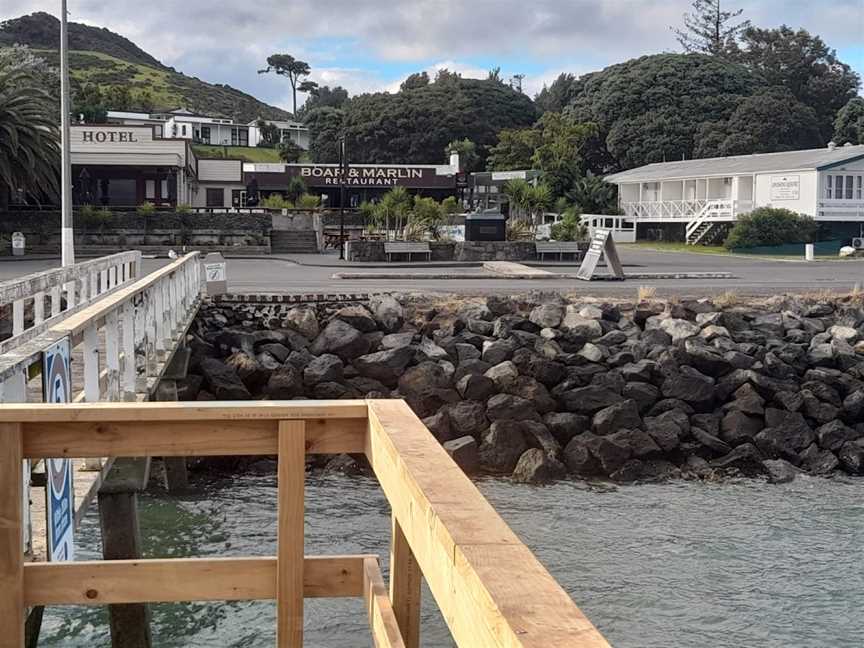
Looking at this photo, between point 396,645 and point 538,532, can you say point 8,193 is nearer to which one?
point 538,532

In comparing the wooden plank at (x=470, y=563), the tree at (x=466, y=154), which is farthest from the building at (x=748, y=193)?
the wooden plank at (x=470, y=563)

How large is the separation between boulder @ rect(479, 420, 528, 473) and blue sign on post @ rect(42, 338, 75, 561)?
395 inches

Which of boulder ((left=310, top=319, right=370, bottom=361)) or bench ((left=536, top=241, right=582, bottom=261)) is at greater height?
bench ((left=536, top=241, right=582, bottom=261))

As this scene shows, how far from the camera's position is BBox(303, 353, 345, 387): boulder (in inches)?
700

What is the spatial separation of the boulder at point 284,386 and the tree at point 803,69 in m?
89.8

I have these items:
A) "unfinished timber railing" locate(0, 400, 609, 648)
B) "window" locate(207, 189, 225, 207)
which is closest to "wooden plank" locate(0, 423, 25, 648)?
"unfinished timber railing" locate(0, 400, 609, 648)

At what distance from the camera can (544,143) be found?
76.2 m

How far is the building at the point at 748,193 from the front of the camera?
5800 centimetres

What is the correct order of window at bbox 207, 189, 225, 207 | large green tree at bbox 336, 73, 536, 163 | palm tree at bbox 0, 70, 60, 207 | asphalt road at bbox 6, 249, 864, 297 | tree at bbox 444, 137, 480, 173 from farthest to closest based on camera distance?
1. large green tree at bbox 336, 73, 536, 163
2. tree at bbox 444, 137, 480, 173
3. window at bbox 207, 189, 225, 207
4. palm tree at bbox 0, 70, 60, 207
5. asphalt road at bbox 6, 249, 864, 297

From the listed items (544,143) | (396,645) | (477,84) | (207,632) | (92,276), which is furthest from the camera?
(477,84)

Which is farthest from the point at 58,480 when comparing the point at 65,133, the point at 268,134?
the point at 268,134

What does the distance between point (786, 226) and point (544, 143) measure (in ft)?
79.0

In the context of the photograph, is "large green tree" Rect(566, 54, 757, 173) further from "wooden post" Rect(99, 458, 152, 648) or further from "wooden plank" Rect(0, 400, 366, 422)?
"wooden plank" Rect(0, 400, 366, 422)

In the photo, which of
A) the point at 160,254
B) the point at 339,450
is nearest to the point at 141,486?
the point at 339,450
